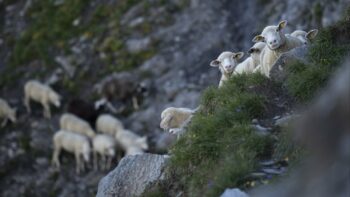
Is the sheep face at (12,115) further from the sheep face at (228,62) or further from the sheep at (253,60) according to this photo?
the sheep at (253,60)

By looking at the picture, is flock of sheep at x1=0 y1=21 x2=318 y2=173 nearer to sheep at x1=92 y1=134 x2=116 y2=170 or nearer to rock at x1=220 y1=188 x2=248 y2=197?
sheep at x1=92 y1=134 x2=116 y2=170

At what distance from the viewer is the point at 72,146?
86.3ft

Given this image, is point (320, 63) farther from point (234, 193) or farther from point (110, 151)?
point (110, 151)

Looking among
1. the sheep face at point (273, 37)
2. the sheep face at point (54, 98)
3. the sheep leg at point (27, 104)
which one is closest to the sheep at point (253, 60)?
the sheep face at point (273, 37)

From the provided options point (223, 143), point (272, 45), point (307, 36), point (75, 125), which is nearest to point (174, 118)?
point (272, 45)

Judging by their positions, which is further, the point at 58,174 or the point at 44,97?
the point at 44,97

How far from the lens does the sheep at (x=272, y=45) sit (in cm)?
1288

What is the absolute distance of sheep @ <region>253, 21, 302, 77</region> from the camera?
12875 millimetres

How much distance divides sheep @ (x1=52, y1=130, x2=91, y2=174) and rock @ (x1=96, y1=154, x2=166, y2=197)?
1416 centimetres

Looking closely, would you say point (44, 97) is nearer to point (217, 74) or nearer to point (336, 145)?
point (217, 74)

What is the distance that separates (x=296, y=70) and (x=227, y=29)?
17116 millimetres

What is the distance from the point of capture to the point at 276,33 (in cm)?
1296

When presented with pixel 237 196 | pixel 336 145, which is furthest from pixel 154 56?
pixel 336 145

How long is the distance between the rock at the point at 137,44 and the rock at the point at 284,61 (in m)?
17.0
